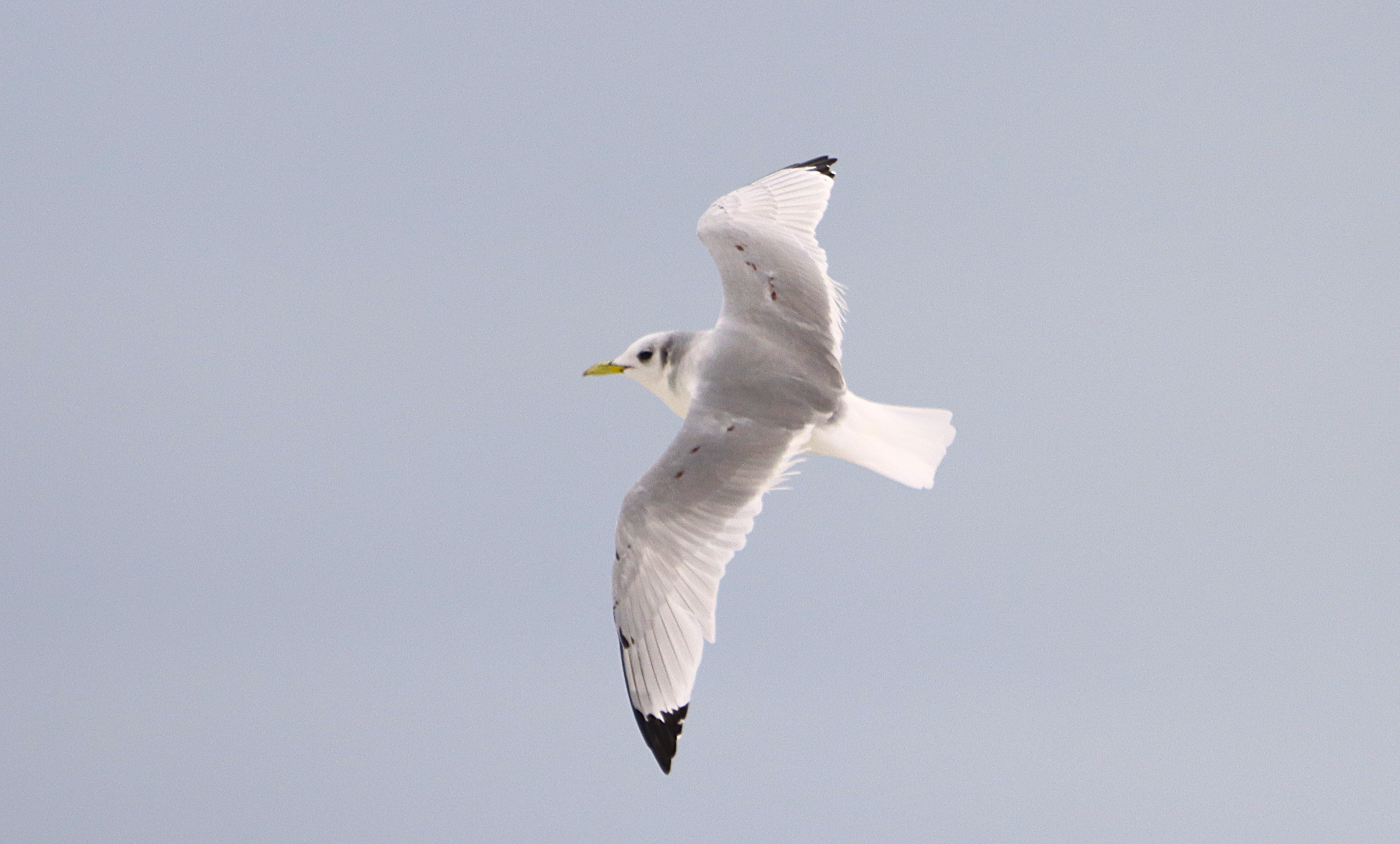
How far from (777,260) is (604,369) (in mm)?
357

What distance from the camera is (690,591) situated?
1.66m

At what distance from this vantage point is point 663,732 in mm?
1602

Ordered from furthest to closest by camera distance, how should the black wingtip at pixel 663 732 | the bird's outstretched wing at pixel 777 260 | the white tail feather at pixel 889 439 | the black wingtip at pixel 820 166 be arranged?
the black wingtip at pixel 820 166, the bird's outstretched wing at pixel 777 260, the white tail feather at pixel 889 439, the black wingtip at pixel 663 732

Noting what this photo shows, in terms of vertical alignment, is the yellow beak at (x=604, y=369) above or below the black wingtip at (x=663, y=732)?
above

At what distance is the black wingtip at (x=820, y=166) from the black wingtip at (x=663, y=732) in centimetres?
127

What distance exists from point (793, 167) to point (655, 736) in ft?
4.32

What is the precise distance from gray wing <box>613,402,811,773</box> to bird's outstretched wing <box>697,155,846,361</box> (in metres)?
0.30

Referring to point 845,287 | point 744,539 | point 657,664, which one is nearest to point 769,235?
point 845,287

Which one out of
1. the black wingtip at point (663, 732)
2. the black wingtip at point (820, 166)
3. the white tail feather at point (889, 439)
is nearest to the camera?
the black wingtip at point (663, 732)

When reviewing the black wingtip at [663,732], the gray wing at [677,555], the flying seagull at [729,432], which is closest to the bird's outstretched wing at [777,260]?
the flying seagull at [729,432]

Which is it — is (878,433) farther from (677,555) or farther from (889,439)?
(677,555)

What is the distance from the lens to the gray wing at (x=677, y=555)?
1.62 m

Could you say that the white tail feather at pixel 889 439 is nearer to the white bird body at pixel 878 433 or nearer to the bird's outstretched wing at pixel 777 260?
the white bird body at pixel 878 433

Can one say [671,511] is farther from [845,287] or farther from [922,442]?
[845,287]
